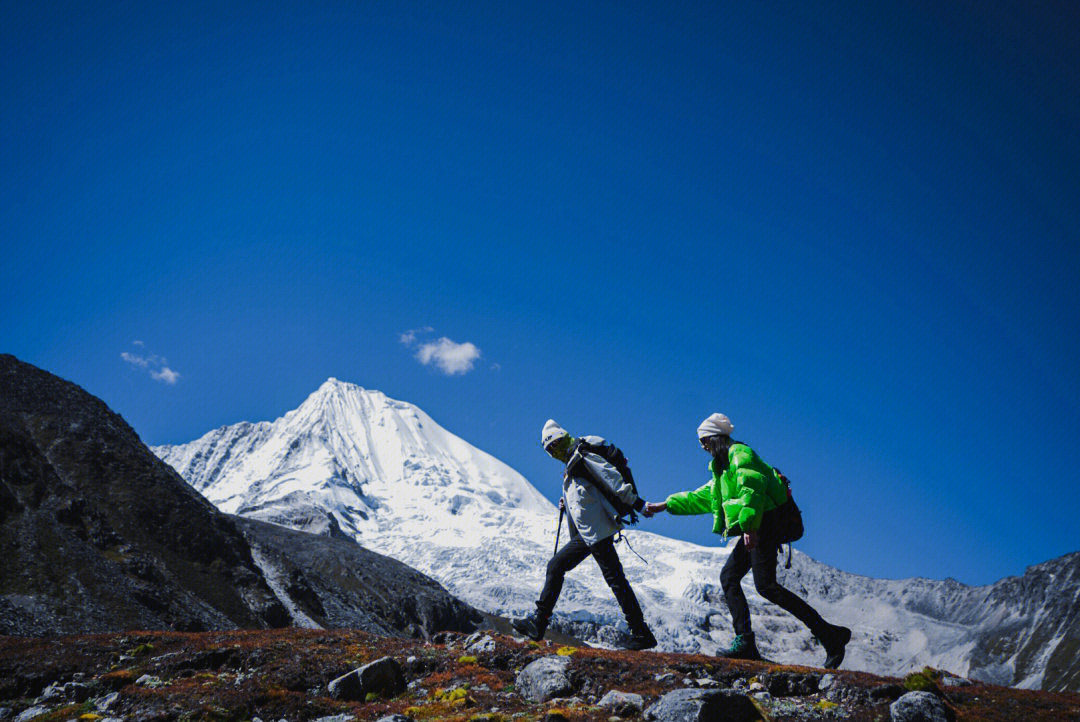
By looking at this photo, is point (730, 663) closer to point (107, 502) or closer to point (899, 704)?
point (899, 704)

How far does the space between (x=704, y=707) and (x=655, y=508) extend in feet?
14.9

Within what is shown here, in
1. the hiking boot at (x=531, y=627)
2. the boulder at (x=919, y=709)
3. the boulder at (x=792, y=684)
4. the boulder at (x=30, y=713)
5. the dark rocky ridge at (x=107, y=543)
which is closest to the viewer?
the boulder at (x=919, y=709)

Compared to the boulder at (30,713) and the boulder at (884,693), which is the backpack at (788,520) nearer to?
the boulder at (884,693)

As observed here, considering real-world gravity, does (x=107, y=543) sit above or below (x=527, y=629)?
above

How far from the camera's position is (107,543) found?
248ft

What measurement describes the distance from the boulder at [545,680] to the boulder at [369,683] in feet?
6.08

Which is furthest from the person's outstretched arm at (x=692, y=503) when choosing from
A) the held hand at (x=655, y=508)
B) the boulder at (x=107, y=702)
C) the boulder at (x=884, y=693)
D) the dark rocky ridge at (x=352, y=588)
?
the dark rocky ridge at (x=352, y=588)

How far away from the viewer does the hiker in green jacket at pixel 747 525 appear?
10.1 metres

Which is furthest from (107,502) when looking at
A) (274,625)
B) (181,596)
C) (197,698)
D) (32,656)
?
(197,698)

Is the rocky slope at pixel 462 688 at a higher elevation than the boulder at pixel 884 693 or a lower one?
lower

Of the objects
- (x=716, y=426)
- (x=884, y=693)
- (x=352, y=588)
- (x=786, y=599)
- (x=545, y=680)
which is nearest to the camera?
(x=884, y=693)

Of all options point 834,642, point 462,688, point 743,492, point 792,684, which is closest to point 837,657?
point 834,642

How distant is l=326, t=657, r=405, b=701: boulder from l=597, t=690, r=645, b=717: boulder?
11.3ft

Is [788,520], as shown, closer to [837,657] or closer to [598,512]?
[837,657]
